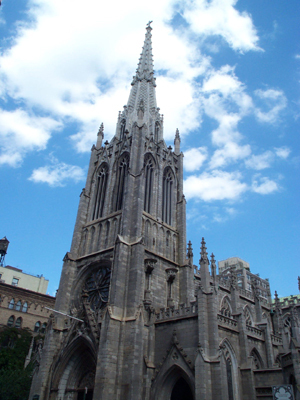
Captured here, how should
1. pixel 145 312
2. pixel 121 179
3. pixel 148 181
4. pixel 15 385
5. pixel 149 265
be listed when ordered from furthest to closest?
pixel 121 179, pixel 148 181, pixel 15 385, pixel 149 265, pixel 145 312

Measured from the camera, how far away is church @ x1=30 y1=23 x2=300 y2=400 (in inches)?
925

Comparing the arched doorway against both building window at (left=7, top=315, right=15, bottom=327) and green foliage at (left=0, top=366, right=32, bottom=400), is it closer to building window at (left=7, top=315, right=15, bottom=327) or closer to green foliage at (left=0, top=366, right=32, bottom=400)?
green foliage at (left=0, top=366, right=32, bottom=400)

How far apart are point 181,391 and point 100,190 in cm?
2118

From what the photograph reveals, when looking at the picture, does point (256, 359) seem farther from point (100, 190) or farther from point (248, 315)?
point (100, 190)

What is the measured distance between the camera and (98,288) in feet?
104

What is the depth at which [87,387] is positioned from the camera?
27719mm

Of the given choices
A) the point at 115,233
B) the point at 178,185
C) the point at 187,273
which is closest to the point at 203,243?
the point at 187,273

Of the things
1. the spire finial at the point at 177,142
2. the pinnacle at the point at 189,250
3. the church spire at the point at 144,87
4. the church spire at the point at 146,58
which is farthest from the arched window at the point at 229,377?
the church spire at the point at 146,58

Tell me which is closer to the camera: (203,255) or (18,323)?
(203,255)

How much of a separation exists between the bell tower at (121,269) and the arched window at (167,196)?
4.5 inches

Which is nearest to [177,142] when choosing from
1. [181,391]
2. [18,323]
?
[181,391]

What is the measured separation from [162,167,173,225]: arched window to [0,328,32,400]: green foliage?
64.6 feet

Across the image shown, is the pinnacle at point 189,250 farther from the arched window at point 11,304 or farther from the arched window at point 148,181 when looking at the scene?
the arched window at point 11,304

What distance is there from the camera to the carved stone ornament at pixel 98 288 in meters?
31.0
